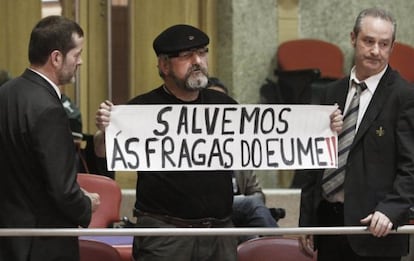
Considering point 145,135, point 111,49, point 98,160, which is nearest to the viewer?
point 145,135

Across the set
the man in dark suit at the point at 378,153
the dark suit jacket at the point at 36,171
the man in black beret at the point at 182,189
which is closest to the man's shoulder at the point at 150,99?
the man in black beret at the point at 182,189

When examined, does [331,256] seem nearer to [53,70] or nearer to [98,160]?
[53,70]

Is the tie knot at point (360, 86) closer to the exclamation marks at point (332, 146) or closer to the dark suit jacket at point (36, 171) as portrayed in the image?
the exclamation marks at point (332, 146)

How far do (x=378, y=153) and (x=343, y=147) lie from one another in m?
0.22

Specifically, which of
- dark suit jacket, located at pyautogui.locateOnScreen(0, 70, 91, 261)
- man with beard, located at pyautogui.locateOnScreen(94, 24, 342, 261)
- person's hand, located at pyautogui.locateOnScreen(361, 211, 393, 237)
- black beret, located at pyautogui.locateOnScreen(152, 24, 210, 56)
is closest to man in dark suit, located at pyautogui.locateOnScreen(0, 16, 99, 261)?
dark suit jacket, located at pyautogui.locateOnScreen(0, 70, 91, 261)

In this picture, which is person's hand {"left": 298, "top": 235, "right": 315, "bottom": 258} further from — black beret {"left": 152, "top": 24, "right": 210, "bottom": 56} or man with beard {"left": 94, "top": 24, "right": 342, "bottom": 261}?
black beret {"left": 152, "top": 24, "right": 210, "bottom": 56}

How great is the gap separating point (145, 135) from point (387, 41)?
1081 millimetres

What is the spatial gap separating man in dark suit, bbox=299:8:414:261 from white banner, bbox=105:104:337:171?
151 mm

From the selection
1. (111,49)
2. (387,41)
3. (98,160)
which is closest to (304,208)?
(387,41)

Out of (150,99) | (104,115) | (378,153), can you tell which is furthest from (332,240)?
(104,115)

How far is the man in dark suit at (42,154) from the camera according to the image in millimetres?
3871

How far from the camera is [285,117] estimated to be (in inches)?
171

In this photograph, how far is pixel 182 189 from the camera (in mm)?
4320

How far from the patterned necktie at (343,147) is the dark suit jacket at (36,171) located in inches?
40.0
